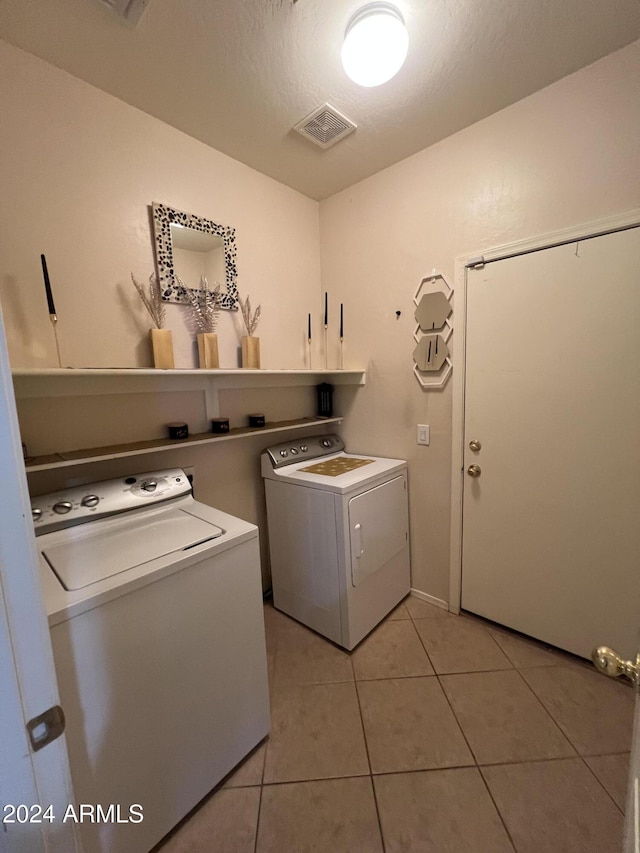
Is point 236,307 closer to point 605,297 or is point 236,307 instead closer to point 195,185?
point 195,185

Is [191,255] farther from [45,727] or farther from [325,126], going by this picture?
[45,727]

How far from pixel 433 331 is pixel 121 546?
5.88 ft

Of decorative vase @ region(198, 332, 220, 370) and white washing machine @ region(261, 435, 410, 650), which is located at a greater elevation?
decorative vase @ region(198, 332, 220, 370)

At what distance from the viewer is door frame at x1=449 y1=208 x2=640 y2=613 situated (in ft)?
4.78

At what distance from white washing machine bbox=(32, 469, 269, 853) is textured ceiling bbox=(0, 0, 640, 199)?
1626mm

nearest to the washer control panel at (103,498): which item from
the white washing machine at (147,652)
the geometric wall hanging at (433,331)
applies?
the white washing machine at (147,652)

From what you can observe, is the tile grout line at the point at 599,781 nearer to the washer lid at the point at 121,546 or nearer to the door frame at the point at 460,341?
the door frame at the point at 460,341

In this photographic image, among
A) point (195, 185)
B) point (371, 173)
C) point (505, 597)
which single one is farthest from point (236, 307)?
point (505, 597)

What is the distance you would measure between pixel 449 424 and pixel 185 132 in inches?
79.0

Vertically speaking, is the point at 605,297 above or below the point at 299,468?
above

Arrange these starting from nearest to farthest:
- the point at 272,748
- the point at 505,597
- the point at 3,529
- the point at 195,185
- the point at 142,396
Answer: the point at 3,529, the point at 272,748, the point at 142,396, the point at 195,185, the point at 505,597

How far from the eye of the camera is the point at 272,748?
1.32 metres

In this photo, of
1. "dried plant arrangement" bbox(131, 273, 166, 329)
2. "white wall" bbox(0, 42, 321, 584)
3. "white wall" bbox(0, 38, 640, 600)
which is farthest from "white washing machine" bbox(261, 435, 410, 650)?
"dried plant arrangement" bbox(131, 273, 166, 329)

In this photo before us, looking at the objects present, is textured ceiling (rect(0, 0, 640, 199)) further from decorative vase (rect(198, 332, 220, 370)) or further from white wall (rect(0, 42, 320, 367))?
decorative vase (rect(198, 332, 220, 370))
